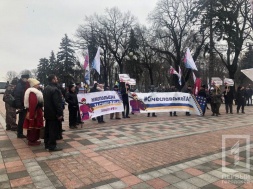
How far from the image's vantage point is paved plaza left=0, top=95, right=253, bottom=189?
4211mm

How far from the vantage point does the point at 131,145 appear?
660cm

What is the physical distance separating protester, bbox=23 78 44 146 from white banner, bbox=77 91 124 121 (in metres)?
3.04

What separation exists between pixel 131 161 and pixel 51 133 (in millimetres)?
2115

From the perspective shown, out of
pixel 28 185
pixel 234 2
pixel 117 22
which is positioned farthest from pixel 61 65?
pixel 28 185

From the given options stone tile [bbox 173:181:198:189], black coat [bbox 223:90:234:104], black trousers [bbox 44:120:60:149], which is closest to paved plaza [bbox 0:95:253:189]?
stone tile [bbox 173:181:198:189]

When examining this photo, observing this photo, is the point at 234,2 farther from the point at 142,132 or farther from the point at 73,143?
the point at 73,143

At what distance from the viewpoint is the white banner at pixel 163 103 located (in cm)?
1239

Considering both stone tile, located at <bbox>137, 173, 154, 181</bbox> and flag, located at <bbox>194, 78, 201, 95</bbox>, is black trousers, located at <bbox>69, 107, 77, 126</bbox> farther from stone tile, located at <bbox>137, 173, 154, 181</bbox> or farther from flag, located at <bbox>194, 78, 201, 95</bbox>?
flag, located at <bbox>194, 78, 201, 95</bbox>

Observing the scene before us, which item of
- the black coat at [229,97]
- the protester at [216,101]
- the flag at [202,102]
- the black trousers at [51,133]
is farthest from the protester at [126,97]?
the black coat at [229,97]

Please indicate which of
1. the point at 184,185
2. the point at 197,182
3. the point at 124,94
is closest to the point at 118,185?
the point at 184,185

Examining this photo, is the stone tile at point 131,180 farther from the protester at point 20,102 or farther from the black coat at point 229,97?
the black coat at point 229,97

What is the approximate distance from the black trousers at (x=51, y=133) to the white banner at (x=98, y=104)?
329 cm

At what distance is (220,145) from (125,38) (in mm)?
35395

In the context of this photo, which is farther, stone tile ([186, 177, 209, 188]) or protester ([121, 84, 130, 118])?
protester ([121, 84, 130, 118])
